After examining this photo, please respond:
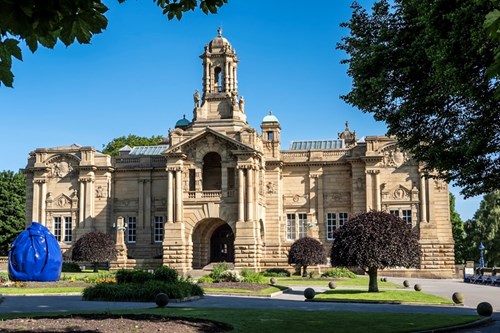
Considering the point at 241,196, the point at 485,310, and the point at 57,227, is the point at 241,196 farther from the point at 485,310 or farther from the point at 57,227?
the point at 485,310

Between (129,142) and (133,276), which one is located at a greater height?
(129,142)

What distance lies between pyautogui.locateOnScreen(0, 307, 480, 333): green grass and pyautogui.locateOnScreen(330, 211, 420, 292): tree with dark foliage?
33.5ft

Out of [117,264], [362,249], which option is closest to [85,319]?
[362,249]

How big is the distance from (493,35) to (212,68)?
175 feet

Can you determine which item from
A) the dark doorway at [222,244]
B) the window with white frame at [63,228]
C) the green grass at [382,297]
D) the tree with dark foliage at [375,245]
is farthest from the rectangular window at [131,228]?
the green grass at [382,297]

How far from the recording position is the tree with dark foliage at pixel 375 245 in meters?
31.0

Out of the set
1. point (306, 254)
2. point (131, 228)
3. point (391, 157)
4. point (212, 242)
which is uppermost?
point (391, 157)

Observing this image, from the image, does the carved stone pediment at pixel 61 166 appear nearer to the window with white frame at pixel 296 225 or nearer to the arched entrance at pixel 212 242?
the arched entrance at pixel 212 242

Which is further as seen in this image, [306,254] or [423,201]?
[423,201]

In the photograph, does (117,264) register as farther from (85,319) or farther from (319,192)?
(85,319)

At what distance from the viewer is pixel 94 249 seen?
5169 cm

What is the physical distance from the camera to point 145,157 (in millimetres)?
59281

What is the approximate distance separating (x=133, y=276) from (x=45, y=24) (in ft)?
83.5

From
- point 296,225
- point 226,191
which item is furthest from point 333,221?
point 226,191
